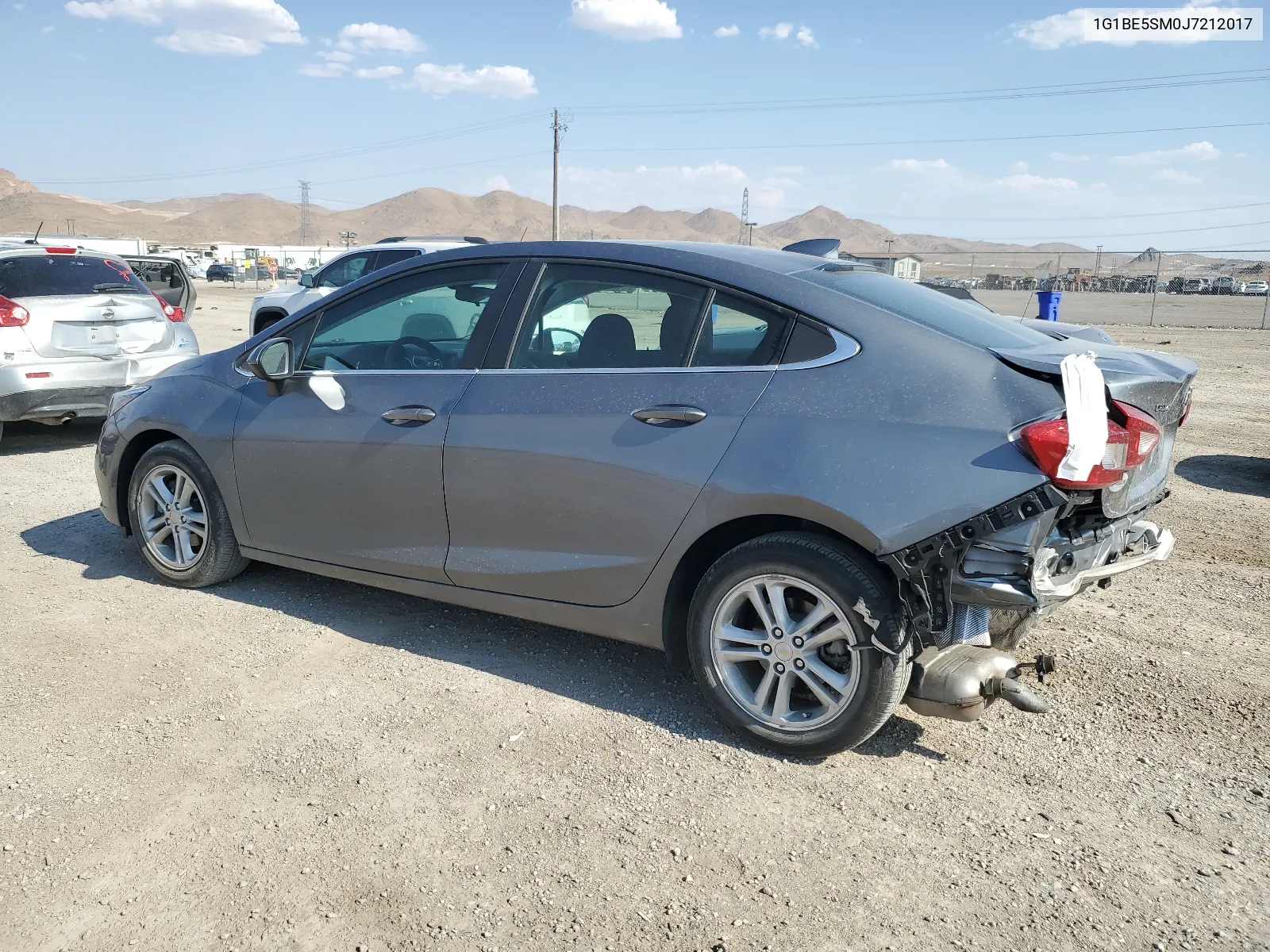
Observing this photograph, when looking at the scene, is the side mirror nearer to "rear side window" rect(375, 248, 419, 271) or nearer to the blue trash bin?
"rear side window" rect(375, 248, 419, 271)

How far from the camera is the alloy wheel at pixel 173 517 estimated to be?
5.07 m

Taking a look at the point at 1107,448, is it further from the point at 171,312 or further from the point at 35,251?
the point at 171,312

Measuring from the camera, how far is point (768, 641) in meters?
3.52

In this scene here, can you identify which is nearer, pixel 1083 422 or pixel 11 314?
pixel 1083 422

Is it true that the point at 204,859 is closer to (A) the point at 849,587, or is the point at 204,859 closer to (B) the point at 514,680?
(B) the point at 514,680

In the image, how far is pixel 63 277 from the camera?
862 cm

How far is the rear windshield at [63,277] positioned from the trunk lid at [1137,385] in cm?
794

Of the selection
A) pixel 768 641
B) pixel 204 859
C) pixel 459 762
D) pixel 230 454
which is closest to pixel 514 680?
pixel 459 762

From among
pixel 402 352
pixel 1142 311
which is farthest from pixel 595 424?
pixel 1142 311

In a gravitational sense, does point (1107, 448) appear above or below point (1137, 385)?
below

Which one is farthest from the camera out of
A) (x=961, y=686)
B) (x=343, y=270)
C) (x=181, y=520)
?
(x=343, y=270)

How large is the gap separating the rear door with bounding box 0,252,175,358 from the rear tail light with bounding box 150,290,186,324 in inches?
4.9

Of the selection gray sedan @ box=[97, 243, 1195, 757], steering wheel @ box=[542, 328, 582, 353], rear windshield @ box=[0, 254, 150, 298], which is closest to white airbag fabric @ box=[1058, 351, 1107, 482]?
gray sedan @ box=[97, 243, 1195, 757]

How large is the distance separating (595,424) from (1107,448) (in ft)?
5.63
